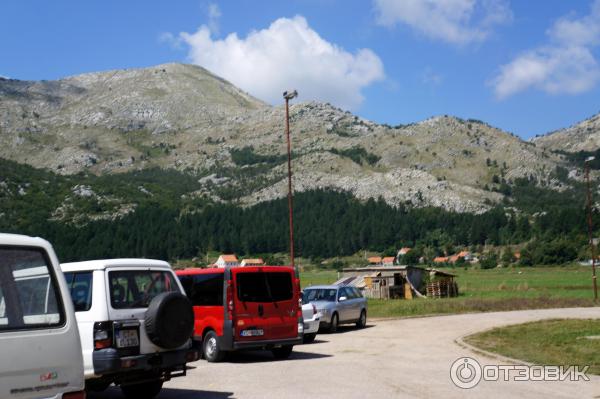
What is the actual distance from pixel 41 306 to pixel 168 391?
6658mm

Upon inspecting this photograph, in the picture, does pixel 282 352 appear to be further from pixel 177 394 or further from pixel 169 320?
pixel 169 320

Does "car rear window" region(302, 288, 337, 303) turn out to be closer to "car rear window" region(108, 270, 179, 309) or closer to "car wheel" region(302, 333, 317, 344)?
"car wheel" region(302, 333, 317, 344)

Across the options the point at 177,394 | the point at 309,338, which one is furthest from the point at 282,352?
the point at 177,394

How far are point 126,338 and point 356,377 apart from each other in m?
5.14

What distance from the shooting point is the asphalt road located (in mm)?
11203

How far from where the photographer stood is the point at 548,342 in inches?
732

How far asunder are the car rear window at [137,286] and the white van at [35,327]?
158 inches

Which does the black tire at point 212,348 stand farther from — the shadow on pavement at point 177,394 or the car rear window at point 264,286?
the shadow on pavement at point 177,394

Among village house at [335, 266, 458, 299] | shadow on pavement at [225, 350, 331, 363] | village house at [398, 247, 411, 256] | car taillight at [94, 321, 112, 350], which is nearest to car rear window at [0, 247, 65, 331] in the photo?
car taillight at [94, 321, 112, 350]

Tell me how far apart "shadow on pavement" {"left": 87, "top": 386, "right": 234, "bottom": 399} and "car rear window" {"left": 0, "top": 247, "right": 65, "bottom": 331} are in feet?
18.7

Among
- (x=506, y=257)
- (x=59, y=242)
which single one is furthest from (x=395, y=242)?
(x=59, y=242)

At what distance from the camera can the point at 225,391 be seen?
1162 centimetres

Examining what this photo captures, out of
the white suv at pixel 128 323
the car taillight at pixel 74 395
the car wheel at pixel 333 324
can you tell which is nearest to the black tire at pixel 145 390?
the white suv at pixel 128 323

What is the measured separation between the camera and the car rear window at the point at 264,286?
15.5 m
